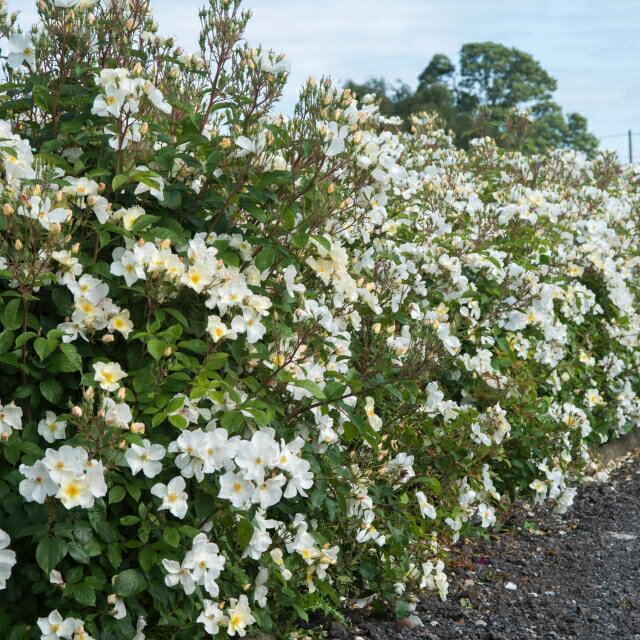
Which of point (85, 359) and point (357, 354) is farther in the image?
point (357, 354)

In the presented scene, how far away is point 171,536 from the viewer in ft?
7.22

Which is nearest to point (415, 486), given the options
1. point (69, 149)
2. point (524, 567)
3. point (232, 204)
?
point (524, 567)

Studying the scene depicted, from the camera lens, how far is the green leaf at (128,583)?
7.20 ft

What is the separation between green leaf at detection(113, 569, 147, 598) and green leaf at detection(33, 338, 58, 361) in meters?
0.60

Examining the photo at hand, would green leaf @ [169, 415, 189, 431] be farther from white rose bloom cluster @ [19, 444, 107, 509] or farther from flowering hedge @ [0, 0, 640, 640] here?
white rose bloom cluster @ [19, 444, 107, 509]

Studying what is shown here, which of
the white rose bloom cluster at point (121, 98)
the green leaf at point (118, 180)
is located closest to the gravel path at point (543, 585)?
the green leaf at point (118, 180)

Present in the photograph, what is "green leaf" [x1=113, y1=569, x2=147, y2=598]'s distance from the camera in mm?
2193

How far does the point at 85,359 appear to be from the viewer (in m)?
2.37

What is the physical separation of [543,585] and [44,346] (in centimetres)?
250

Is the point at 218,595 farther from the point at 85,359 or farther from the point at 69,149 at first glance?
the point at 69,149

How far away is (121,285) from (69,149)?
0.58 meters

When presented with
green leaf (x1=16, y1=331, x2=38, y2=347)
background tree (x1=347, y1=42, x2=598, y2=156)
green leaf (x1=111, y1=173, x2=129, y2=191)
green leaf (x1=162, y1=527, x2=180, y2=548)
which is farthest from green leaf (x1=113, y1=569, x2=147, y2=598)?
background tree (x1=347, y1=42, x2=598, y2=156)

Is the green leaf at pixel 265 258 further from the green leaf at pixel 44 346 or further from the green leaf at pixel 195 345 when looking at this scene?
the green leaf at pixel 44 346

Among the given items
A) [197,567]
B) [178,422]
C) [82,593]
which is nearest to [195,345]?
[178,422]
